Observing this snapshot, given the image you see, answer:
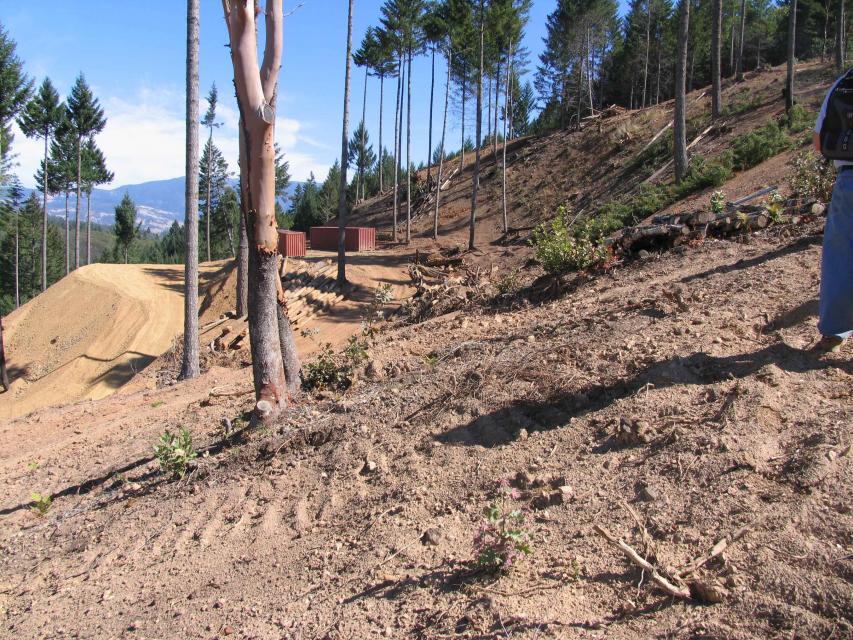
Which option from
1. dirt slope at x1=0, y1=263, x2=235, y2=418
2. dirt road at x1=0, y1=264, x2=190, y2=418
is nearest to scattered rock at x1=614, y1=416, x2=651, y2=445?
dirt slope at x1=0, y1=263, x2=235, y2=418

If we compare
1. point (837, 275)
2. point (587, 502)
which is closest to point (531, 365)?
point (587, 502)

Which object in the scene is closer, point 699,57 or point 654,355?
point 654,355

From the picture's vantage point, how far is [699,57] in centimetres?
3769

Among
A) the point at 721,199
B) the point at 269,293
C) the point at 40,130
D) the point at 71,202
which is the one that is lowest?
the point at 269,293

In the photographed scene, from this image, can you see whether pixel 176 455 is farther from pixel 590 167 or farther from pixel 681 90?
pixel 590 167

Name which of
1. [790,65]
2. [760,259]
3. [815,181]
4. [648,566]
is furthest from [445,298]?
[790,65]

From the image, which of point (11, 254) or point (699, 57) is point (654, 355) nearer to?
point (699, 57)

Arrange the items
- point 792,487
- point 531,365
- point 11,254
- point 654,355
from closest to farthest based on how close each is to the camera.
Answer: point 792,487 → point 654,355 → point 531,365 → point 11,254

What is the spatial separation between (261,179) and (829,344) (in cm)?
459

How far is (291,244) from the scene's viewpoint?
23656mm

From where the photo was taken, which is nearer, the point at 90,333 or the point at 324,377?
the point at 324,377

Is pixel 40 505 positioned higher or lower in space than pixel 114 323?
lower

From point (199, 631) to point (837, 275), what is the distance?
4.40 metres

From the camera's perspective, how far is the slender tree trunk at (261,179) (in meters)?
5.40
